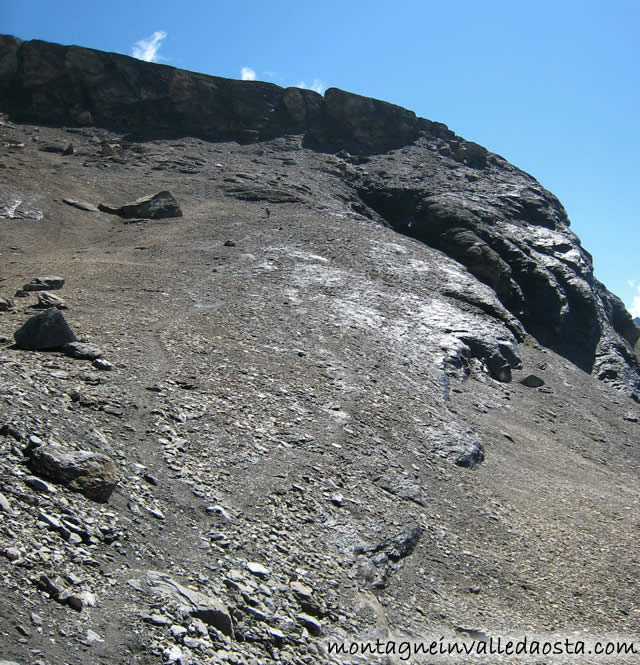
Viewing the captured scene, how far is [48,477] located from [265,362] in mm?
7273

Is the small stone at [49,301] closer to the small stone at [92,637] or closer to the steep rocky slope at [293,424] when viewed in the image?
the steep rocky slope at [293,424]

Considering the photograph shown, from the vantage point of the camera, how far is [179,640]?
19.4 ft

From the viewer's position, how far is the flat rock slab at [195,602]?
6.37 m

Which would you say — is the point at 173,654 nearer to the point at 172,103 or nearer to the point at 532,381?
the point at 532,381

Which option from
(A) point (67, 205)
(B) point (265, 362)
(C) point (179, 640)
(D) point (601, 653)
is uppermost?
(A) point (67, 205)

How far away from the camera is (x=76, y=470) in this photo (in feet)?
24.7

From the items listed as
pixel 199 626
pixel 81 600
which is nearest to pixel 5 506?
pixel 81 600

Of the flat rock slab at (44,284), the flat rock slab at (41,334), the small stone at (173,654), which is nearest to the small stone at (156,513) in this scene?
the small stone at (173,654)

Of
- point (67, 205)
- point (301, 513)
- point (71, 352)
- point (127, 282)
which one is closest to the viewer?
point (301, 513)

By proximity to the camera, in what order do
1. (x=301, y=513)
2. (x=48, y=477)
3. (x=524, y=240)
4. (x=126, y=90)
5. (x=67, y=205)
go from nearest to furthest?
1. (x=48, y=477)
2. (x=301, y=513)
3. (x=67, y=205)
4. (x=524, y=240)
5. (x=126, y=90)

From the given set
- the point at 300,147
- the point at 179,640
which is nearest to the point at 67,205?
the point at 300,147

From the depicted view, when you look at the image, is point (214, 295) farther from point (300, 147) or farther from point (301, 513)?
point (300, 147)

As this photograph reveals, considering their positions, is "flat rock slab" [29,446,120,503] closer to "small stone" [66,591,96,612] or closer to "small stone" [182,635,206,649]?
"small stone" [66,591,96,612]

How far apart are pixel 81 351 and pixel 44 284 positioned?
5.26 m
